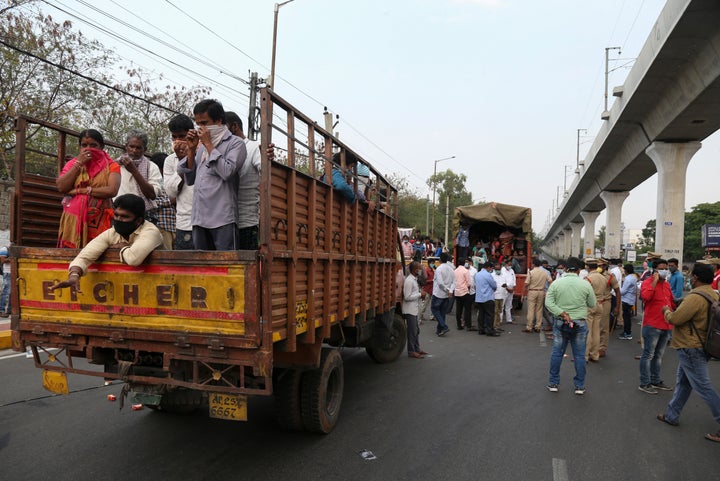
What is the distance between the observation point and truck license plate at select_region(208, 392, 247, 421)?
318 centimetres

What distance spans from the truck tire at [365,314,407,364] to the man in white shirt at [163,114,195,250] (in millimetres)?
3967

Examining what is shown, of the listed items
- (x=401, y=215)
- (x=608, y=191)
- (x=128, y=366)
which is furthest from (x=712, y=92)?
(x=401, y=215)

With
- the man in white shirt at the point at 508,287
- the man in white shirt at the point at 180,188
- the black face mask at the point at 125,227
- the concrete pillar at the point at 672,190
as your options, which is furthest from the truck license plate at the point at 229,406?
the concrete pillar at the point at 672,190

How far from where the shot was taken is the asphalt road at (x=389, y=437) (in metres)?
3.62

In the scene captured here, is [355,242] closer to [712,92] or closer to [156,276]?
[156,276]

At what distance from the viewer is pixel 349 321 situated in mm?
4641

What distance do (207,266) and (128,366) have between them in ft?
3.23

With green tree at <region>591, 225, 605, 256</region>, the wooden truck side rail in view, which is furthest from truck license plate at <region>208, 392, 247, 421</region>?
green tree at <region>591, 225, 605, 256</region>

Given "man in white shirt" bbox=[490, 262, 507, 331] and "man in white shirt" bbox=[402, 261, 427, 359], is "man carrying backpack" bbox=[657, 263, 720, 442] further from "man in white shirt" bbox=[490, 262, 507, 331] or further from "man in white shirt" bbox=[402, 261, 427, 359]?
"man in white shirt" bbox=[490, 262, 507, 331]

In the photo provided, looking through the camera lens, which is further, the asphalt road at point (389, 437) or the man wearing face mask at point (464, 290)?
the man wearing face mask at point (464, 290)

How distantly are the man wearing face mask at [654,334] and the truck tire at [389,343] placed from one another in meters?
3.42

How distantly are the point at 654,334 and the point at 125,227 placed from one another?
6.37m

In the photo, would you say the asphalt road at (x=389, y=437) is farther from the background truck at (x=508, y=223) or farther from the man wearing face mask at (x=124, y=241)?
the background truck at (x=508, y=223)

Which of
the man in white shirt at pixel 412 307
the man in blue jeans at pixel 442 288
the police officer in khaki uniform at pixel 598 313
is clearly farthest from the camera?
the man in blue jeans at pixel 442 288
